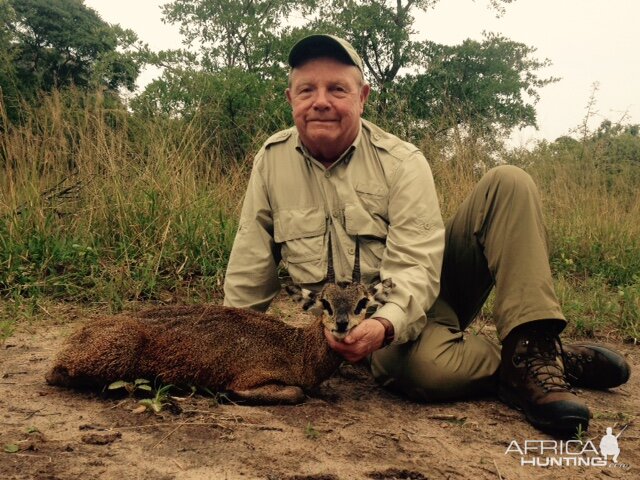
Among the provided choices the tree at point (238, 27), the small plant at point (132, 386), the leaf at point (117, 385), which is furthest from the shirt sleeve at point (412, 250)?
the tree at point (238, 27)

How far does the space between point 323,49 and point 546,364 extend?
2.27m

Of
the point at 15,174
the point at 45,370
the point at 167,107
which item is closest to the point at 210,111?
the point at 167,107

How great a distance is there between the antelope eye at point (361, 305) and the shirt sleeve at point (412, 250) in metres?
0.10

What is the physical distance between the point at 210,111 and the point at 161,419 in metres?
6.03

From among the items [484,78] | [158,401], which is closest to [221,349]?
[158,401]

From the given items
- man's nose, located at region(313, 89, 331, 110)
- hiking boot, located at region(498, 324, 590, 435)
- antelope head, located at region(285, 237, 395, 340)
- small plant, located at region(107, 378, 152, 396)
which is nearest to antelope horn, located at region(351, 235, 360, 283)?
antelope head, located at region(285, 237, 395, 340)

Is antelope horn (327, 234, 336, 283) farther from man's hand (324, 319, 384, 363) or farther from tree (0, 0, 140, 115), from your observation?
tree (0, 0, 140, 115)

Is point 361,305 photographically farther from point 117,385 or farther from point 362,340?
point 117,385

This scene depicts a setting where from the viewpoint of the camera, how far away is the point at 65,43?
12.4 m

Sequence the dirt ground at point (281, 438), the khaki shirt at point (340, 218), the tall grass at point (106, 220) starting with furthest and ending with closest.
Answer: the tall grass at point (106, 220) → the khaki shirt at point (340, 218) → the dirt ground at point (281, 438)

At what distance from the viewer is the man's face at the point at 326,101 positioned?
3867mm

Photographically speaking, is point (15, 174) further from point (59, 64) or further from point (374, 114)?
point (59, 64)
